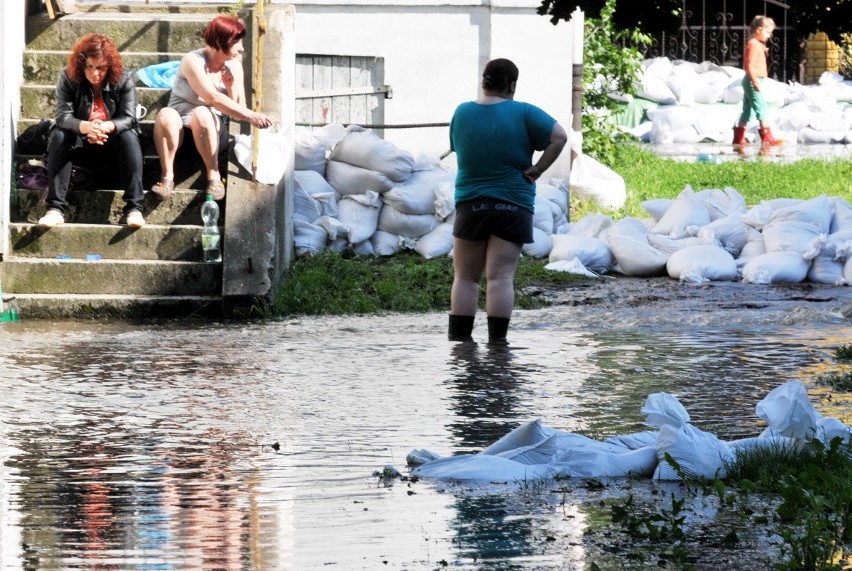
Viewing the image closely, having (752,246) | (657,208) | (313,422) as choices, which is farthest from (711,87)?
(313,422)

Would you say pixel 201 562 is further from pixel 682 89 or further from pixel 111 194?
pixel 682 89

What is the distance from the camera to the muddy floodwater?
15.5 ft

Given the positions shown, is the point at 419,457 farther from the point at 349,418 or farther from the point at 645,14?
the point at 645,14

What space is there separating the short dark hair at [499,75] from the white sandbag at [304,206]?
3.81 meters

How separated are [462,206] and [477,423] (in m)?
3.00

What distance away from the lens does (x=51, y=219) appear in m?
11.0

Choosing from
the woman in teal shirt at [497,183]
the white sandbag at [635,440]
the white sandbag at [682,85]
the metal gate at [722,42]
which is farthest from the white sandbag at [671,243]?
the metal gate at [722,42]

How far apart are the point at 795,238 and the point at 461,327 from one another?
4.22 m

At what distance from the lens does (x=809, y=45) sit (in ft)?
108

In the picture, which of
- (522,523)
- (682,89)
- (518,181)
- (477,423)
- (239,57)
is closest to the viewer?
(522,523)

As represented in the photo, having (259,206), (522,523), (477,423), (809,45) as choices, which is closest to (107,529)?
(522,523)

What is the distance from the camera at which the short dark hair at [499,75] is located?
372 inches

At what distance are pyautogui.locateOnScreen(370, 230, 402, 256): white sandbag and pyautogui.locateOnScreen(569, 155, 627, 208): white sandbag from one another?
3.28 meters

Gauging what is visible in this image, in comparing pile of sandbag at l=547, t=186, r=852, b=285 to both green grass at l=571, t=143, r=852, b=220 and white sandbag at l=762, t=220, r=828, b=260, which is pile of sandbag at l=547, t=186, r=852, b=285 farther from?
green grass at l=571, t=143, r=852, b=220
